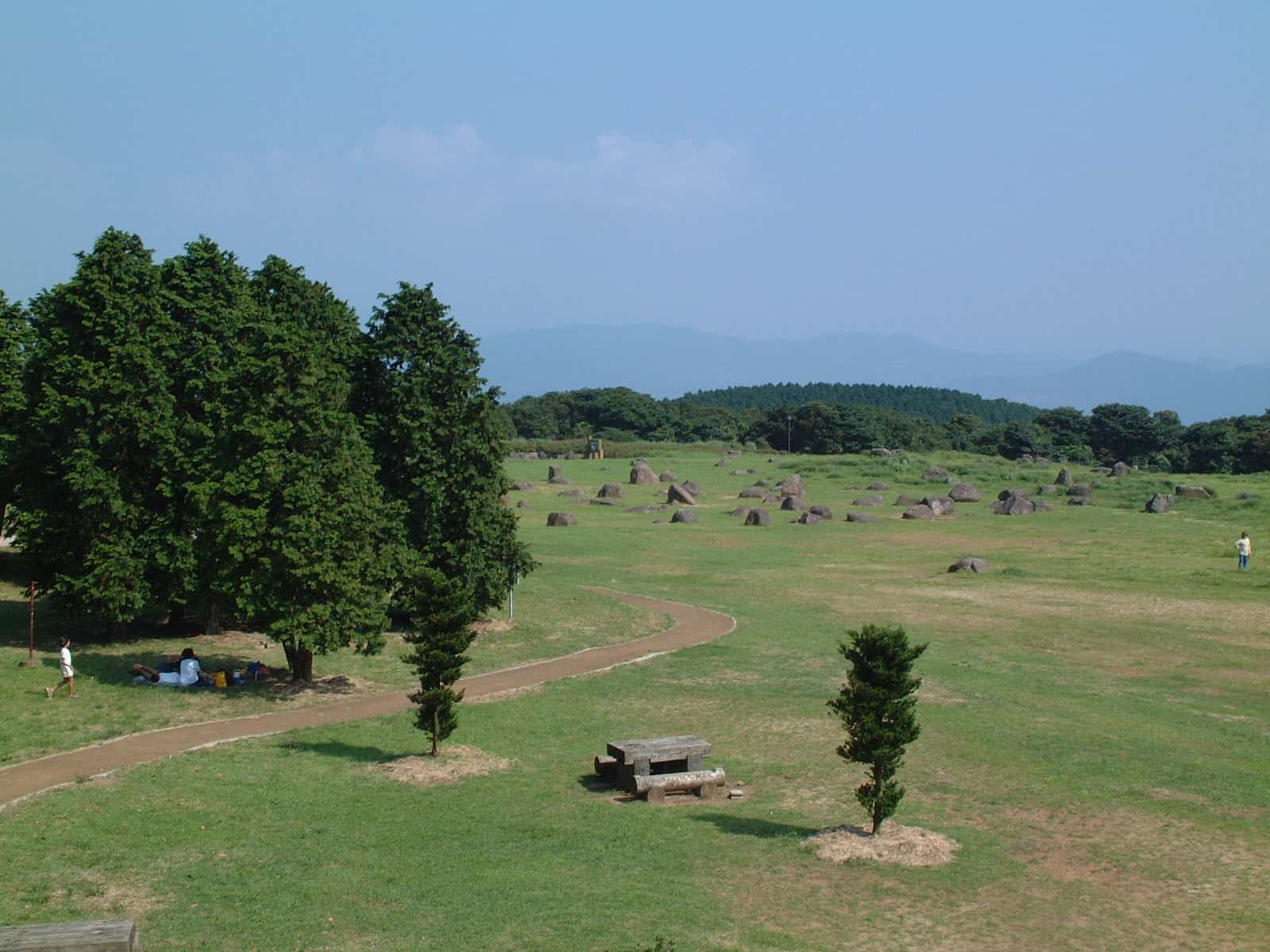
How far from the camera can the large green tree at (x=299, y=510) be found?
3048cm

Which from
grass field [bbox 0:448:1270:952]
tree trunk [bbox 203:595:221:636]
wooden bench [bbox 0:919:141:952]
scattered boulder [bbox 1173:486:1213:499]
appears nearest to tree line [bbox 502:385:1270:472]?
scattered boulder [bbox 1173:486:1213:499]

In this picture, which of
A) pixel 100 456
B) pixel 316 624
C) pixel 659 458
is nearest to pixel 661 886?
pixel 316 624

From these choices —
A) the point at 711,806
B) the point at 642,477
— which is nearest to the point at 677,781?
the point at 711,806

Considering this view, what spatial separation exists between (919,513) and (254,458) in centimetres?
5805

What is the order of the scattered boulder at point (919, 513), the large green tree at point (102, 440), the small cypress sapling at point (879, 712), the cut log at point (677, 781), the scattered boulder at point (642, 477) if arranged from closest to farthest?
the small cypress sapling at point (879, 712)
the cut log at point (677, 781)
the large green tree at point (102, 440)
the scattered boulder at point (919, 513)
the scattered boulder at point (642, 477)

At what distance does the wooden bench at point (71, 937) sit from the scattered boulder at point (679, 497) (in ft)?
238

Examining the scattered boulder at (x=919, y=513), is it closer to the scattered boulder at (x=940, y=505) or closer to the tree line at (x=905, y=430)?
the scattered boulder at (x=940, y=505)

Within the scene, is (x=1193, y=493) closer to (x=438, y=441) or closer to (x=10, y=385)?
(x=438, y=441)

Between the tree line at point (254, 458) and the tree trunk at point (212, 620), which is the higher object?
the tree line at point (254, 458)

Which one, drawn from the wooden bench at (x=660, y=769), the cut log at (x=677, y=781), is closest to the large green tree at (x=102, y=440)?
the wooden bench at (x=660, y=769)

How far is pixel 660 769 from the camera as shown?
24188 millimetres

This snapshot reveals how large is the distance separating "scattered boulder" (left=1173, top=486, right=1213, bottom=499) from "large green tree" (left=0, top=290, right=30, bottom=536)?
3173 inches

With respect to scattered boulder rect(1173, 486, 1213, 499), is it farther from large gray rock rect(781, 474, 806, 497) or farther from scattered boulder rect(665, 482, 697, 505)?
scattered boulder rect(665, 482, 697, 505)

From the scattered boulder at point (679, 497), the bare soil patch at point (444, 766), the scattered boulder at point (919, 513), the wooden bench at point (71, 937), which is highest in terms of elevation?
the scattered boulder at point (679, 497)
